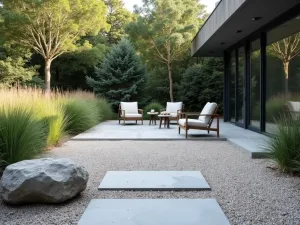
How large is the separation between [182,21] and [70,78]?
866 centimetres

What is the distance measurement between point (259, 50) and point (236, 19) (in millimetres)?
1635

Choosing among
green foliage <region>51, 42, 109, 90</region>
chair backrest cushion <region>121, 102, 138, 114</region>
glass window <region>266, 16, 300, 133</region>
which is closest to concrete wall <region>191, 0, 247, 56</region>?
glass window <region>266, 16, 300, 133</region>

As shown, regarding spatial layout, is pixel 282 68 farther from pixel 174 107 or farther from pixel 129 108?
pixel 129 108

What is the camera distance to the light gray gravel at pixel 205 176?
8.70 feet

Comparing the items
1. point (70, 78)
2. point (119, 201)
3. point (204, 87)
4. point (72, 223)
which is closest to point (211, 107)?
point (119, 201)

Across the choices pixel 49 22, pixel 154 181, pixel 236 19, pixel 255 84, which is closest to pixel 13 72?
pixel 49 22

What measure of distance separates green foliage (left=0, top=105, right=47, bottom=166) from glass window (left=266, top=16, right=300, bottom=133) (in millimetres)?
4008

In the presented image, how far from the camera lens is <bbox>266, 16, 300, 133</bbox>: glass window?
5.92 meters

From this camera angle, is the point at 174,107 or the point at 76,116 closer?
the point at 76,116

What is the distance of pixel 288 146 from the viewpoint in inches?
156

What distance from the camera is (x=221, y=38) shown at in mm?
8898

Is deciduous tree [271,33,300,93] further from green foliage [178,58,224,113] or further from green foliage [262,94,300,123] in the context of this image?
green foliage [178,58,224,113]

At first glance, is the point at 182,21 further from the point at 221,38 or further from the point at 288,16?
the point at 288,16

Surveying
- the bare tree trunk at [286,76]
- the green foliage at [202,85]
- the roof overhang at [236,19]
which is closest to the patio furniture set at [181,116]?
the bare tree trunk at [286,76]
